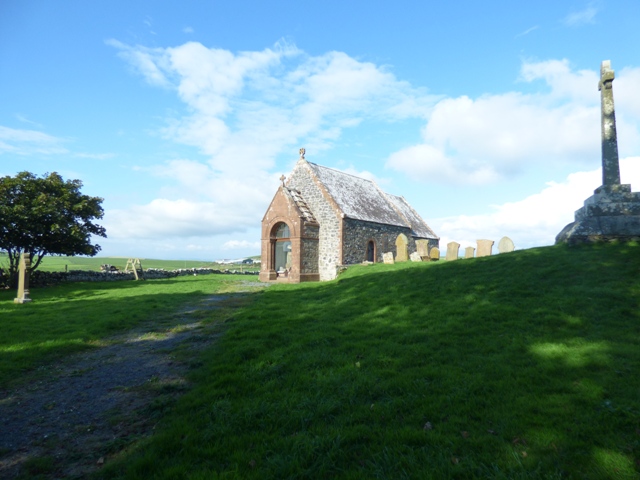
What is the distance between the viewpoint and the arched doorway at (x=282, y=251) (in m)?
25.9

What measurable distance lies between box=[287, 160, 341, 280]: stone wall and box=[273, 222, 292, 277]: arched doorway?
7.98 feet

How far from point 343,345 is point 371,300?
4518mm

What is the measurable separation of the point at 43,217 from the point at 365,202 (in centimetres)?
2181

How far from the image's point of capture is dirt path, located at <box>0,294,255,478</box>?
3822 mm

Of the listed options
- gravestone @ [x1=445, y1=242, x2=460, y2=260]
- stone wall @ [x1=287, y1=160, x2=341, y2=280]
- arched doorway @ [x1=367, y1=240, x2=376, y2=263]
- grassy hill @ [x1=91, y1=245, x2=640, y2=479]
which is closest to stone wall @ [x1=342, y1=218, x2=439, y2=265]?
arched doorway @ [x1=367, y1=240, x2=376, y2=263]

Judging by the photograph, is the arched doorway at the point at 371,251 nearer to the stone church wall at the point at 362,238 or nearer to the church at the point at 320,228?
the church at the point at 320,228

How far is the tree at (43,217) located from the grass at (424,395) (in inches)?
663

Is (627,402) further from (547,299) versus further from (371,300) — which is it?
(371,300)

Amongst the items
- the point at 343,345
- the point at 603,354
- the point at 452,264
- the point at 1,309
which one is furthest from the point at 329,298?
the point at 1,309

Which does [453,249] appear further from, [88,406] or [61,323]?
[88,406]

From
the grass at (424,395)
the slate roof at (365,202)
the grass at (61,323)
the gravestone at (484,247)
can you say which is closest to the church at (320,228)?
the slate roof at (365,202)

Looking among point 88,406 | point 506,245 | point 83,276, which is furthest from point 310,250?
point 88,406

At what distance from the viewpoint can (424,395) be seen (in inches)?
188

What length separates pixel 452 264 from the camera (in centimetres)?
1420
